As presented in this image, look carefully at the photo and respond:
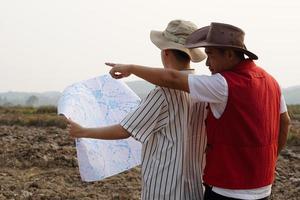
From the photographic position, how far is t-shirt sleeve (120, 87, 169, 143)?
232 cm

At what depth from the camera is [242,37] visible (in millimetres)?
2285

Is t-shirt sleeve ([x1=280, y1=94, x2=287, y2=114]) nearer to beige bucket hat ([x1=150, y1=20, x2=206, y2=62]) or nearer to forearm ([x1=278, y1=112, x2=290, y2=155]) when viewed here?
forearm ([x1=278, y1=112, x2=290, y2=155])

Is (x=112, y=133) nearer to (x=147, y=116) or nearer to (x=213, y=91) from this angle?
(x=147, y=116)

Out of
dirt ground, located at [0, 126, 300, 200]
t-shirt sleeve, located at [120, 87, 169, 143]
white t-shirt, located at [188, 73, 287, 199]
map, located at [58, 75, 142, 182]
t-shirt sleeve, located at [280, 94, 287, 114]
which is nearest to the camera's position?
white t-shirt, located at [188, 73, 287, 199]

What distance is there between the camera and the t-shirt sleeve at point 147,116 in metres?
2.32

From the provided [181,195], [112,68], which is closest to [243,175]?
[181,195]

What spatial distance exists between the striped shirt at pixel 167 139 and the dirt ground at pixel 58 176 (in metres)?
3.66

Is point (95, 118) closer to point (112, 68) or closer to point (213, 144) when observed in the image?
point (112, 68)

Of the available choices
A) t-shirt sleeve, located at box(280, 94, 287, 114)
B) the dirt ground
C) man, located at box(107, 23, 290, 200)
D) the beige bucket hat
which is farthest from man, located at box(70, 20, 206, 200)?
the dirt ground

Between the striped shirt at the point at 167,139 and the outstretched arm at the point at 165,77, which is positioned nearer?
the outstretched arm at the point at 165,77

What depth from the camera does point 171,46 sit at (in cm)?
235

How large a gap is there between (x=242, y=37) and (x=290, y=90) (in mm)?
187668

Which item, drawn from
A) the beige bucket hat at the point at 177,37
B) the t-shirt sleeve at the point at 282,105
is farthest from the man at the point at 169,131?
the t-shirt sleeve at the point at 282,105

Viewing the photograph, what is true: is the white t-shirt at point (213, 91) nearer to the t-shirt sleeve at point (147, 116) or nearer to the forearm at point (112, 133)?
the t-shirt sleeve at point (147, 116)
